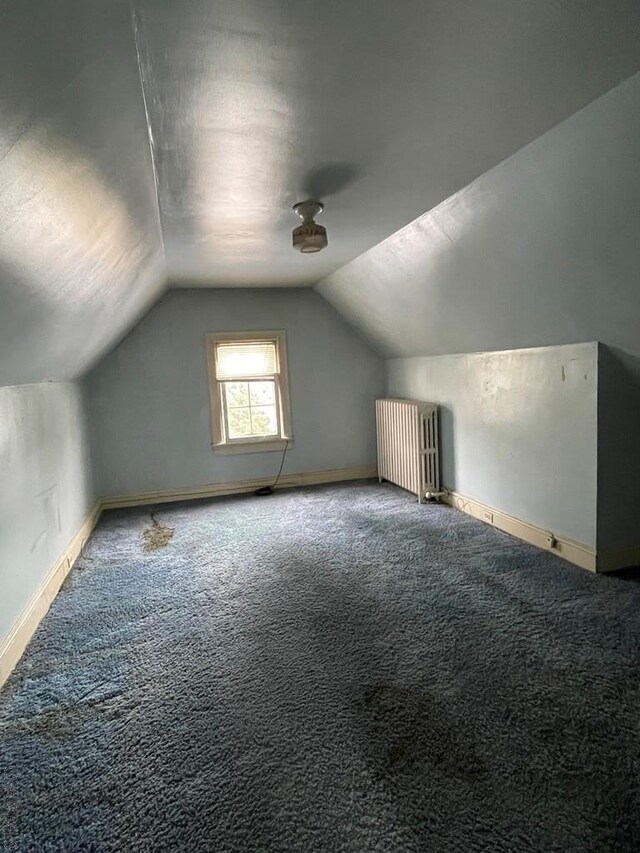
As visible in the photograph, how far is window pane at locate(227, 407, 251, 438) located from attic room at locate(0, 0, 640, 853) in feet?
3.61

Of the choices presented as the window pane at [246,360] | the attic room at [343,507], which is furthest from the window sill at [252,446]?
the attic room at [343,507]

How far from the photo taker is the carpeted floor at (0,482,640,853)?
141cm

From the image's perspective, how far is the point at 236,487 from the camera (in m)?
5.30

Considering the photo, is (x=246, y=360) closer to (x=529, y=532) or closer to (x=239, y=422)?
(x=239, y=422)

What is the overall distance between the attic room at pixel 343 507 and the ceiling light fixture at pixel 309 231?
15 millimetres

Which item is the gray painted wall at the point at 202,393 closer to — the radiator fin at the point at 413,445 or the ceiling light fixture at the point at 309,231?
the radiator fin at the point at 413,445

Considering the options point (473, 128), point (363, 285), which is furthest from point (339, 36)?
point (363, 285)

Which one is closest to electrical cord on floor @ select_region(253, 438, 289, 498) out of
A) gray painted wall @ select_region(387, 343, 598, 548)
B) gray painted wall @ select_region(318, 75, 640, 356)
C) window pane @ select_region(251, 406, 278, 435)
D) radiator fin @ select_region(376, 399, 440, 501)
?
window pane @ select_region(251, 406, 278, 435)

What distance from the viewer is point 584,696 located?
1876 mm

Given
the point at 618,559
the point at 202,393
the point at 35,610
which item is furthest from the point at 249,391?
the point at 618,559

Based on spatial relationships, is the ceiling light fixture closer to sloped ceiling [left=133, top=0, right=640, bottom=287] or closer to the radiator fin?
sloped ceiling [left=133, top=0, right=640, bottom=287]

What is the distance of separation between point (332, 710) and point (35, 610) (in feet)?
5.86

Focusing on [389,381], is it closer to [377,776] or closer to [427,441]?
[427,441]

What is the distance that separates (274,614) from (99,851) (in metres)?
1.35
